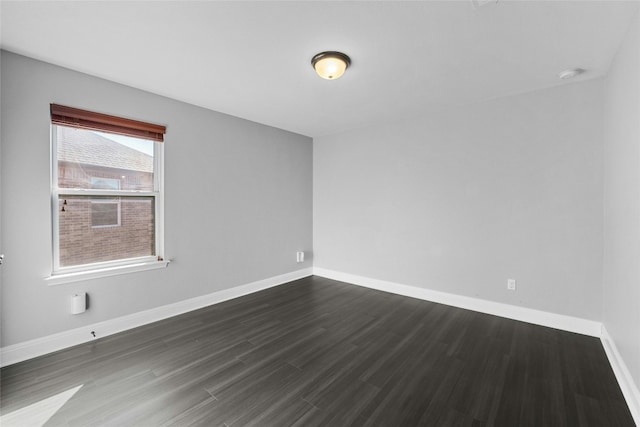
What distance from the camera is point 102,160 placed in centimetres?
276

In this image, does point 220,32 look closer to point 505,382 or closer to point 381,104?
point 381,104

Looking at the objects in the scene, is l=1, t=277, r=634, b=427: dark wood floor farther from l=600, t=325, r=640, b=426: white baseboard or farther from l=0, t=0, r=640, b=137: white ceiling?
l=0, t=0, r=640, b=137: white ceiling

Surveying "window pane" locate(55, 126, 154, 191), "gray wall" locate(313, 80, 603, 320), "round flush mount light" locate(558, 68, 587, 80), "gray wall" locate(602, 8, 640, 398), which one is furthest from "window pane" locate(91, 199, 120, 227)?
"round flush mount light" locate(558, 68, 587, 80)

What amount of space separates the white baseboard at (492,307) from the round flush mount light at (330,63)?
118 inches

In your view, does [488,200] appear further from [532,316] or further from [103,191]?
[103,191]

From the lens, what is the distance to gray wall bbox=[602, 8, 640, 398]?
1.74 metres

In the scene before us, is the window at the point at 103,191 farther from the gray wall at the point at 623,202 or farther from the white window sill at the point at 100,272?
the gray wall at the point at 623,202

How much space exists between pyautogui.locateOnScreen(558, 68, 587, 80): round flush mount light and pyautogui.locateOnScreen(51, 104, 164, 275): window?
412cm

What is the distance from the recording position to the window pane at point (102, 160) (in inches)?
100

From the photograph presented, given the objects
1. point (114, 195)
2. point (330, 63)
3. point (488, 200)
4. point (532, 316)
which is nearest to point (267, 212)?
point (114, 195)

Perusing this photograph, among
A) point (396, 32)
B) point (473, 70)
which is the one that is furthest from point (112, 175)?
point (473, 70)

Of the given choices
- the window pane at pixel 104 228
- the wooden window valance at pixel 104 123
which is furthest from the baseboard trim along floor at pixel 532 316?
the wooden window valance at pixel 104 123

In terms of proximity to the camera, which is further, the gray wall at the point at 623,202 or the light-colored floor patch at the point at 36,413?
the gray wall at the point at 623,202

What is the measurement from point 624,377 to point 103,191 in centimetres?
460
